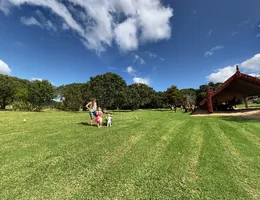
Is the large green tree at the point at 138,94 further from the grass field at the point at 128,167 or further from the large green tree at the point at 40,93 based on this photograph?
the grass field at the point at 128,167

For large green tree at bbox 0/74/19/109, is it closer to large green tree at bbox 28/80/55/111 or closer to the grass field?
large green tree at bbox 28/80/55/111

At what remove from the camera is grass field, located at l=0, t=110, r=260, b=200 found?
138 inches

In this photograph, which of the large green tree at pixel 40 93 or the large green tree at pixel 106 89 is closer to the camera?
the large green tree at pixel 106 89

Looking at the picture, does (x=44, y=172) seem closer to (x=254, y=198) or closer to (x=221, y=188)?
(x=221, y=188)

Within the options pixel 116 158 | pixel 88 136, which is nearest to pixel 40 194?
pixel 116 158

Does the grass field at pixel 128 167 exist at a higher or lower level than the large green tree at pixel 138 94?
lower

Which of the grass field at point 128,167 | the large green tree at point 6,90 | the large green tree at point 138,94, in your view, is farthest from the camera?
the large green tree at point 138,94

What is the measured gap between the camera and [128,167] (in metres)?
4.66

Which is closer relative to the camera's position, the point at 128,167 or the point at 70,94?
the point at 128,167

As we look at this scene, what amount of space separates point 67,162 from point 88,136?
2.76m

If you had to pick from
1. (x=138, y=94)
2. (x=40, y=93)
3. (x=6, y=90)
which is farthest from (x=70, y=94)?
(x=138, y=94)

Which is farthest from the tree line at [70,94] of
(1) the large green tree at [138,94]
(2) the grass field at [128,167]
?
(2) the grass field at [128,167]

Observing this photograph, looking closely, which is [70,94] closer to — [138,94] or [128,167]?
[138,94]

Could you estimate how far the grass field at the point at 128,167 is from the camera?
3512mm
